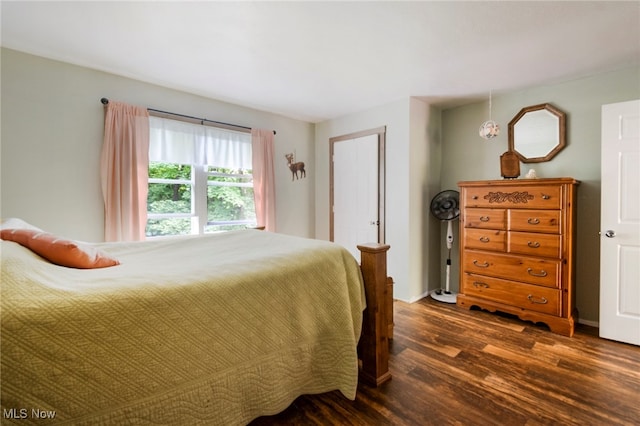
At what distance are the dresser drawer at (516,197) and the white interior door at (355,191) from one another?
1.13 metres

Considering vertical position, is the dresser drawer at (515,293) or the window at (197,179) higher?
the window at (197,179)

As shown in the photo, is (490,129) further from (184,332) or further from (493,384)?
(184,332)

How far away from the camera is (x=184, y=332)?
1.07 metres

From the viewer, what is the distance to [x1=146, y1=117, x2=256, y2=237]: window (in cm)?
304

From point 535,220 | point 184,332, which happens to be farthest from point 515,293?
point 184,332

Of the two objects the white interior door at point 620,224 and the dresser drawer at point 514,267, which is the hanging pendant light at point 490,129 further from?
the dresser drawer at point 514,267

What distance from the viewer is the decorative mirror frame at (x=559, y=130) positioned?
286cm

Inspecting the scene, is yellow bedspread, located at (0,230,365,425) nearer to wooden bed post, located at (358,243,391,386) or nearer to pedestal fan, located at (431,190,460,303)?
wooden bed post, located at (358,243,391,386)

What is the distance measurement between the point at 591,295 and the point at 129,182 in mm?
4705

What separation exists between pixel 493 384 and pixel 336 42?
2644 millimetres

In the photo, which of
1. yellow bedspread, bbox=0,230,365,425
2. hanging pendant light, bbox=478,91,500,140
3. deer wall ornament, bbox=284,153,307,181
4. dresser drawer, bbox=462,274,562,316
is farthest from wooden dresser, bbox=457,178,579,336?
deer wall ornament, bbox=284,153,307,181

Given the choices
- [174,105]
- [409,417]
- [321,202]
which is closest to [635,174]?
[409,417]

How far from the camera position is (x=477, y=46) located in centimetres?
221

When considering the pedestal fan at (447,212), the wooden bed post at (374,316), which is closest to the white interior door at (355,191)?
the pedestal fan at (447,212)
